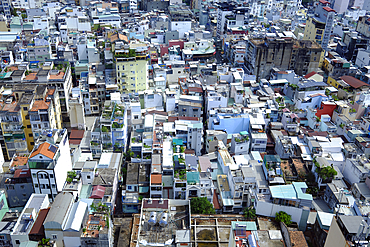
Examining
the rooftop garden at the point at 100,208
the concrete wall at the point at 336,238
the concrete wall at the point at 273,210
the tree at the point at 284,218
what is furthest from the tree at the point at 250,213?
the concrete wall at the point at 336,238

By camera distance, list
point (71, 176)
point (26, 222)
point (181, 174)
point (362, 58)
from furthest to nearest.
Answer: point (362, 58) < point (181, 174) < point (71, 176) < point (26, 222)

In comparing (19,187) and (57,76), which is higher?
(57,76)

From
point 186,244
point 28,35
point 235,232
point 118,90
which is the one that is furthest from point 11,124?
point 28,35

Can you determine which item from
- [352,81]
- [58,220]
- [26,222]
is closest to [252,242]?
[58,220]

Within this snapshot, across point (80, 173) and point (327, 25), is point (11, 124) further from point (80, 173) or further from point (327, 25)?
point (327, 25)

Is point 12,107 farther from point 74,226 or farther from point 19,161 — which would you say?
point 74,226

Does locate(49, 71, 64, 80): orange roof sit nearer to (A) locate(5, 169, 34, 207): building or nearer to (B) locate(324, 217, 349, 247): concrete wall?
(A) locate(5, 169, 34, 207): building

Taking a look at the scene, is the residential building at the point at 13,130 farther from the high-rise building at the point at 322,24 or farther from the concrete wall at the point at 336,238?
the high-rise building at the point at 322,24
